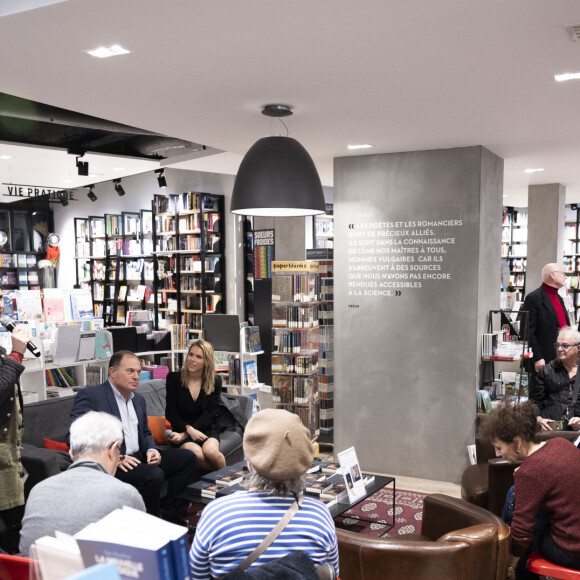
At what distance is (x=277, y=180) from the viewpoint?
3.45 meters

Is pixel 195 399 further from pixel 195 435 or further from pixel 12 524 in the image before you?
pixel 12 524

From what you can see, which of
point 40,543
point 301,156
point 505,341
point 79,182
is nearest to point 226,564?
point 40,543

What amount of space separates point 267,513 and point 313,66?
7.12 ft

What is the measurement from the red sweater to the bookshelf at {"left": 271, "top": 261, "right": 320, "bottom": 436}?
3539 mm

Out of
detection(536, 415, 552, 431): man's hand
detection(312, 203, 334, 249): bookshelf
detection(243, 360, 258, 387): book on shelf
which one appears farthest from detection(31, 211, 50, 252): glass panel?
detection(536, 415, 552, 431): man's hand

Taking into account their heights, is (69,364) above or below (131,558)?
below

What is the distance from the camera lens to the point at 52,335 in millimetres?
5715

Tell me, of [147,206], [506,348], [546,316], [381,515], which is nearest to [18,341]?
[381,515]

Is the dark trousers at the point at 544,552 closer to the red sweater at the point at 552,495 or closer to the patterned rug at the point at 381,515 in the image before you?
the red sweater at the point at 552,495

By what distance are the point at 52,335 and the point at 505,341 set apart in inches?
165

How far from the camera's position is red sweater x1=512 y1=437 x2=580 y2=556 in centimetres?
240

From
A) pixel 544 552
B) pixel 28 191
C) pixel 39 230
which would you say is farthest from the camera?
pixel 39 230

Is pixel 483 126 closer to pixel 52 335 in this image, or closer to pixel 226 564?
pixel 226 564

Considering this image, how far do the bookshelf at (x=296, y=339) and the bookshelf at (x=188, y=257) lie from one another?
145 inches
